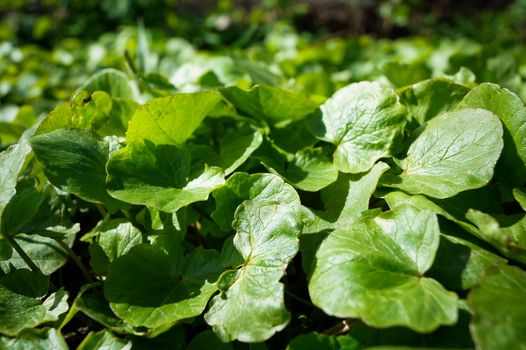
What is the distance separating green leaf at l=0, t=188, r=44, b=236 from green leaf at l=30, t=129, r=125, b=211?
39mm

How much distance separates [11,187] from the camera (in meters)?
0.69

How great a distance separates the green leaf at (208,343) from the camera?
2.06ft

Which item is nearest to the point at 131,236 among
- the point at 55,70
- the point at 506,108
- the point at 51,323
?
the point at 51,323

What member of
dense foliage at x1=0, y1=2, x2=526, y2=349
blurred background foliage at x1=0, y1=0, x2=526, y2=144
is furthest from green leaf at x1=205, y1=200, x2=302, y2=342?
blurred background foliage at x1=0, y1=0, x2=526, y2=144

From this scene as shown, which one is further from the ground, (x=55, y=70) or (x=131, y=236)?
(x=131, y=236)

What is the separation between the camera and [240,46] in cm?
214

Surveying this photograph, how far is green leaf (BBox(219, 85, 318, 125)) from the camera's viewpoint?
2.99 ft

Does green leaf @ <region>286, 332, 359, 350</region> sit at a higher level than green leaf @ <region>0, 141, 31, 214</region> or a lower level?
lower

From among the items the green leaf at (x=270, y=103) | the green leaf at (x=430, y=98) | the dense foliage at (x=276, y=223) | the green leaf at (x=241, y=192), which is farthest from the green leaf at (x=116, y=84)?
the green leaf at (x=430, y=98)

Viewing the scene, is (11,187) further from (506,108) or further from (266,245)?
(506,108)

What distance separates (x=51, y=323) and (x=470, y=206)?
66 centimetres

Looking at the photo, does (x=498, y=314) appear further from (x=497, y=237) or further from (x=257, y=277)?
(x=257, y=277)

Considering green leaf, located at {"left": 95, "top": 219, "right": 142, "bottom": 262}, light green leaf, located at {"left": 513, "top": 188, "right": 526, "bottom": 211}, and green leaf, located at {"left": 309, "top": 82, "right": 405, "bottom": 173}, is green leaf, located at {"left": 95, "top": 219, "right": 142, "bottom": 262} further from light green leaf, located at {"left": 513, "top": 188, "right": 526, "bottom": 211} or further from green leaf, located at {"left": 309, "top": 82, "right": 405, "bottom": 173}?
light green leaf, located at {"left": 513, "top": 188, "right": 526, "bottom": 211}

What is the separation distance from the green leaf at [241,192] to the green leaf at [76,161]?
0.18 m
